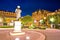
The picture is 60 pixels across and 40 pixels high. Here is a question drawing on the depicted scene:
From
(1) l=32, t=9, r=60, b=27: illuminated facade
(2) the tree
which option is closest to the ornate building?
(2) the tree

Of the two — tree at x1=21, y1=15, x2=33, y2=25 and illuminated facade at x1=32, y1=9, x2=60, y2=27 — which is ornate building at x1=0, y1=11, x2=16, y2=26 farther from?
illuminated facade at x1=32, y1=9, x2=60, y2=27

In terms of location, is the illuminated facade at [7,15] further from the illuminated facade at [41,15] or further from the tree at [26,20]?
the illuminated facade at [41,15]

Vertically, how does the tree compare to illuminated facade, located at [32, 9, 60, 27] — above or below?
below

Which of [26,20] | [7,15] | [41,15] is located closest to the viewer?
[26,20]

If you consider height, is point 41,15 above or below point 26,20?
above

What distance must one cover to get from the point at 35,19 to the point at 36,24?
54 centimetres

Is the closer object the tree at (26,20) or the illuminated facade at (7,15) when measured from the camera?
the tree at (26,20)

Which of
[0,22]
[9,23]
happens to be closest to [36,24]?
[9,23]

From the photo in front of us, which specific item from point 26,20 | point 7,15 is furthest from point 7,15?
point 26,20

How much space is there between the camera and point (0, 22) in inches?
591

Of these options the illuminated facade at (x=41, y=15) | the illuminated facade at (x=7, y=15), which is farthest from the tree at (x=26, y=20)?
the illuminated facade at (x=7, y=15)

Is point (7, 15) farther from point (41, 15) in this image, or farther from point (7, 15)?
point (41, 15)

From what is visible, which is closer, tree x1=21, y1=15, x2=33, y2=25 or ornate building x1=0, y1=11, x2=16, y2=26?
tree x1=21, y1=15, x2=33, y2=25

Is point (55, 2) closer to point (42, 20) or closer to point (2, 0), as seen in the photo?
point (42, 20)
